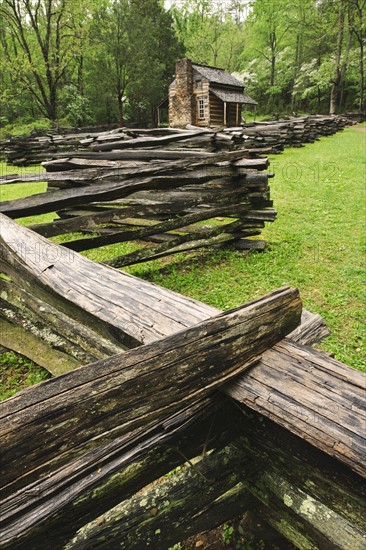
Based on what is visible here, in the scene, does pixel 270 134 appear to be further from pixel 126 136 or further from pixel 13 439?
pixel 13 439

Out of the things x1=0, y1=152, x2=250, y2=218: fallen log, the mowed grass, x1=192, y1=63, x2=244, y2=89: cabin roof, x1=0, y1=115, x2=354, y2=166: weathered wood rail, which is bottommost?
the mowed grass

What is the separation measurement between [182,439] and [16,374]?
215 centimetres

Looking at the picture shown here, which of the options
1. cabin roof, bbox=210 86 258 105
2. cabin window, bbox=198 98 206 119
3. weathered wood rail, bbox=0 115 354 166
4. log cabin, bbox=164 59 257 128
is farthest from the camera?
cabin window, bbox=198 98 206 119

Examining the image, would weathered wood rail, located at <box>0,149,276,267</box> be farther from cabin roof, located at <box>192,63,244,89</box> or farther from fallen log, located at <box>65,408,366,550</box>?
cabin roof, located at <box>192,63,244,89</box>

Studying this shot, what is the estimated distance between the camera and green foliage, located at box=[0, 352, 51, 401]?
2695 mm

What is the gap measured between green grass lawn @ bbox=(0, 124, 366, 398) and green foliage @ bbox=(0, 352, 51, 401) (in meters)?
1.84

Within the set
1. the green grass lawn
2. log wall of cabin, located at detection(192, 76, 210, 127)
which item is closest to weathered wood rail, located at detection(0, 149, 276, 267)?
the green grass lawn

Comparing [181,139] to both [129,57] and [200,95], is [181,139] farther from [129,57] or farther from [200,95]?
[129,57]

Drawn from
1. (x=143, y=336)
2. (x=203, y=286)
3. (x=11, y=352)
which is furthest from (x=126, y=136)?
(x=143, y=336)

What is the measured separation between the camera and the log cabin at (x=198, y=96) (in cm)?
2353

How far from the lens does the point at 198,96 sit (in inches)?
968

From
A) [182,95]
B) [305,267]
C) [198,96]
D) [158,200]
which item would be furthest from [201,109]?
[305,267]

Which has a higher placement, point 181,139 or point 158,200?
point 181,139

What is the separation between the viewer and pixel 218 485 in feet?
4.65
